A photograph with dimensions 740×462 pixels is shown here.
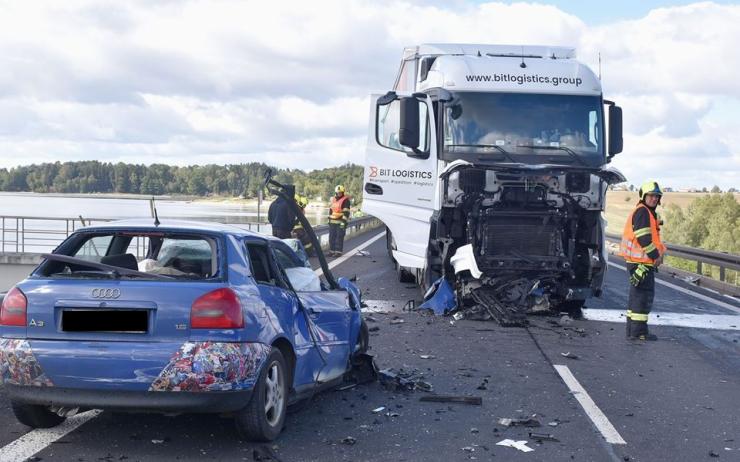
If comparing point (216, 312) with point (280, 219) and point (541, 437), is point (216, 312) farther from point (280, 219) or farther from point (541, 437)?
point (280, 219)

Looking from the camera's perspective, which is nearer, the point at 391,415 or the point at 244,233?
the point at 244,233

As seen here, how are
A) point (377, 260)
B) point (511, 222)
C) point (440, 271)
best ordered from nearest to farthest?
point (511, 222) → point (440, 271) → point (377, 260)

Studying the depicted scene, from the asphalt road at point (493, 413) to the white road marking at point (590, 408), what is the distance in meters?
0.04

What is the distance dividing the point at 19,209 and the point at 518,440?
2557 cm

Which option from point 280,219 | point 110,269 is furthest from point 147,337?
point 280,219

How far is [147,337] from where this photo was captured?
15.9ft

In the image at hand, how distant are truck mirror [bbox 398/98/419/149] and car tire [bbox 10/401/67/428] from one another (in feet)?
23.3

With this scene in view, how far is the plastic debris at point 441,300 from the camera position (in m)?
12.0

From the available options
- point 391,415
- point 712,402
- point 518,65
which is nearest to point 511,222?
point 518,65

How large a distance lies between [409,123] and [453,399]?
567 centimetres

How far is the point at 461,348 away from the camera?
931 cm

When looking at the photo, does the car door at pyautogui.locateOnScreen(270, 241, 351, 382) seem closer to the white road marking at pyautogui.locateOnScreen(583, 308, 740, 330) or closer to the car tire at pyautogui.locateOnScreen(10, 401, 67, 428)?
the car tire at pyautogui.locateOnScreen(10, 401, 67, 428)

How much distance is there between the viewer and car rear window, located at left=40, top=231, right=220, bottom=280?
16.7 feet

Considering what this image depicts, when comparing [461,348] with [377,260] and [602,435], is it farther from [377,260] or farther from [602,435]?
[377,260]
